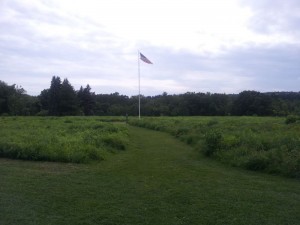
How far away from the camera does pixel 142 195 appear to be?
8531 mm

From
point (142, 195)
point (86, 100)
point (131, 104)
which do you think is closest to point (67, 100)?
point (86, 100)

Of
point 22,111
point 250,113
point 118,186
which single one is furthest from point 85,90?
point 118,186

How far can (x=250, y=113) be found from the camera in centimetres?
7212

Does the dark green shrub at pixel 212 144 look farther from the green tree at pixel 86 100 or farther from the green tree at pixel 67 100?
the green tree at pixel 86 100

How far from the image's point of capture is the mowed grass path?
6.85 metres

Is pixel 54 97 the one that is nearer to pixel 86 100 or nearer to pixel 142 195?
pixel 86 100

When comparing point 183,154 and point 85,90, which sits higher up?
point 85,90

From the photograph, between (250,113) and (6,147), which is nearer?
(6,147)

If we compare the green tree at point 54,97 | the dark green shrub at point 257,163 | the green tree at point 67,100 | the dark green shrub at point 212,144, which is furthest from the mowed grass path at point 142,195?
the green tree at point 54,97

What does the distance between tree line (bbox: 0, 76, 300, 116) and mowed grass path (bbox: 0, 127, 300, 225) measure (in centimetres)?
5781

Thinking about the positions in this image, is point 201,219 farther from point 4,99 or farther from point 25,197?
point 4,99

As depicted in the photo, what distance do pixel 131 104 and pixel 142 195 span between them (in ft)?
274

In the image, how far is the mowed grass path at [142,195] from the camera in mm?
6848

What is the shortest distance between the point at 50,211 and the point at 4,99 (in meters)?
74.4
